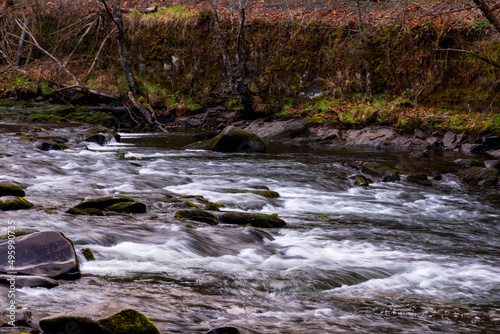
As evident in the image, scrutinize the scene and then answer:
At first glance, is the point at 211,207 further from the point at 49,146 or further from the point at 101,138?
the point at 101,138

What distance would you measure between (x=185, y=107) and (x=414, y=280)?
17.9 metres

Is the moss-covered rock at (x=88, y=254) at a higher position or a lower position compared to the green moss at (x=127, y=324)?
lower

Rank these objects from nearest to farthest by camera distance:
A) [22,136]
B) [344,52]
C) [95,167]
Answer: [95,167] → [22,136] → [344,52]

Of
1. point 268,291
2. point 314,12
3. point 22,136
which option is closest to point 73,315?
point 268,291

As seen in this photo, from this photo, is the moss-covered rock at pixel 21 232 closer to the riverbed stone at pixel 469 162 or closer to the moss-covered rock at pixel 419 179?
the moss-covered rock at pixel 419 179

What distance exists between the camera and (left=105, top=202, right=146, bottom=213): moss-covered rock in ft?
19.1

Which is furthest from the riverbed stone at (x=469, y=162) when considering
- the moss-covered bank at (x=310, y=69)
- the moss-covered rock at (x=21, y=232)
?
the moss-covered rock at (x=21, y=232)

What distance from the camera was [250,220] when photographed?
18.8 feet

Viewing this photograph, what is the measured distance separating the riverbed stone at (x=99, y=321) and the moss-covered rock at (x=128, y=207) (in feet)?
11.1

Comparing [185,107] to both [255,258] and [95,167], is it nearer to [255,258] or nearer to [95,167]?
[95,167]

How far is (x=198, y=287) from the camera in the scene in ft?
11.8

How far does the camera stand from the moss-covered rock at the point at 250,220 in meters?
5.70

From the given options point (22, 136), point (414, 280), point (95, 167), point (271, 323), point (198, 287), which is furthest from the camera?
point (22, 136)

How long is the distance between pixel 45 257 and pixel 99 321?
4.09ft
